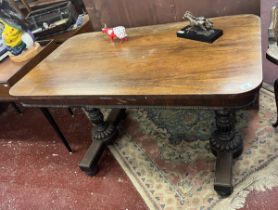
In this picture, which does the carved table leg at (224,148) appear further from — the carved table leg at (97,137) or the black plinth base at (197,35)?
the carved table leg at (97,137)

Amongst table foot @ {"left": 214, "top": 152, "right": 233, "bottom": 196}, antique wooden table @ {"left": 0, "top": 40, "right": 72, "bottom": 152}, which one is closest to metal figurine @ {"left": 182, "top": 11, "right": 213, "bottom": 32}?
table foot @ {"left": 214, "top": 152, "right": 233, "bottom": 196}

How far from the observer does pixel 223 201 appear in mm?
1345

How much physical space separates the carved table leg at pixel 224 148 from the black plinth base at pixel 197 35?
34 centimetres

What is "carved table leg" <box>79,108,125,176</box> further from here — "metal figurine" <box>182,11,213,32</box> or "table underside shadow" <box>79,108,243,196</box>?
"metal figurine" <box>182,11,213,32</box>

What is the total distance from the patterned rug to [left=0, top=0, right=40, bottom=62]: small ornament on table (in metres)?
0.84

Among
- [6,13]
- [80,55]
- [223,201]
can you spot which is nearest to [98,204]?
[223,201]

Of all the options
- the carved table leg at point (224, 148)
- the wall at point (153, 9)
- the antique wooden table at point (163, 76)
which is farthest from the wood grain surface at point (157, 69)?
the carved table leg at point (224, 148)

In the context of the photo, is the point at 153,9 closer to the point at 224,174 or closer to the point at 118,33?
the point at 118,33

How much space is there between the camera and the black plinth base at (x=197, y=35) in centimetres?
127

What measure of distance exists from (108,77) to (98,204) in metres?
0.74

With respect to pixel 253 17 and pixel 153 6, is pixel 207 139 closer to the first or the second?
pixel 253 17

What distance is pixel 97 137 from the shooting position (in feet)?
5.87

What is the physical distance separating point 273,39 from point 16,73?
1489mm

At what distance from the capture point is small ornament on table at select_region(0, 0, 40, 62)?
5.84ft
